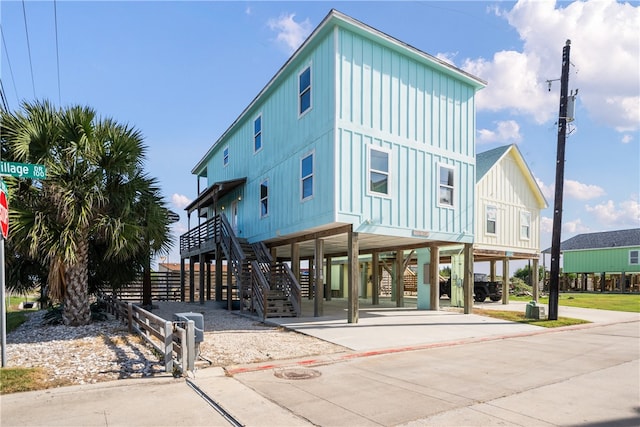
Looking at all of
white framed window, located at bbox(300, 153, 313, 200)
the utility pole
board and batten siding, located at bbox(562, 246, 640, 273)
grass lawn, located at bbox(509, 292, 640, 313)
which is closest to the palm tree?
white framed window, located at bbox(300, 153, 313, 200)

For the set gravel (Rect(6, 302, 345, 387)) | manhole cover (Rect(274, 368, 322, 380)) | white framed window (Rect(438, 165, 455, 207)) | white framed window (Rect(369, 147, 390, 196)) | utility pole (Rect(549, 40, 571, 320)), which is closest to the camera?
manhole cover (Rect(274, 368, 322, 380))

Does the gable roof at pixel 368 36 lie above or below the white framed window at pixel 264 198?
above

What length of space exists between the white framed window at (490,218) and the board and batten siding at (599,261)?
99.1 feet

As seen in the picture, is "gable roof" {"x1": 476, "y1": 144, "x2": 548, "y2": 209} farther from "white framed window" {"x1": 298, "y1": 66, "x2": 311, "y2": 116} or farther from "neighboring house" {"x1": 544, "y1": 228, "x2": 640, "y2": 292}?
"neighboring house" {"x1": 544, "y1": 228, "x2": 640, "y2": 292}

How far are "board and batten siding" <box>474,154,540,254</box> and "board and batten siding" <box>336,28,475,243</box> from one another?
5.48 m

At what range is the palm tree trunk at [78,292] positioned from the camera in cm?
1173

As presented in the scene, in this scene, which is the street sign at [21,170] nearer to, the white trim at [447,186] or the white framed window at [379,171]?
the white framed window at [379,171]

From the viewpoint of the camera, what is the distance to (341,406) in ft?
19.6

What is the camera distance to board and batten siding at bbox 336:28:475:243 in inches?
547

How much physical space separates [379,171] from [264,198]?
638 cm

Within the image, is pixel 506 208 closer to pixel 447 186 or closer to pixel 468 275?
pixel 468 275

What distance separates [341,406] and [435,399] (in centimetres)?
137

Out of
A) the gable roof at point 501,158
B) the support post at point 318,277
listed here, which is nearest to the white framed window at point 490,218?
the gable roof at point 501,158

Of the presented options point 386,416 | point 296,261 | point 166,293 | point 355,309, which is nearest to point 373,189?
point 355,309
